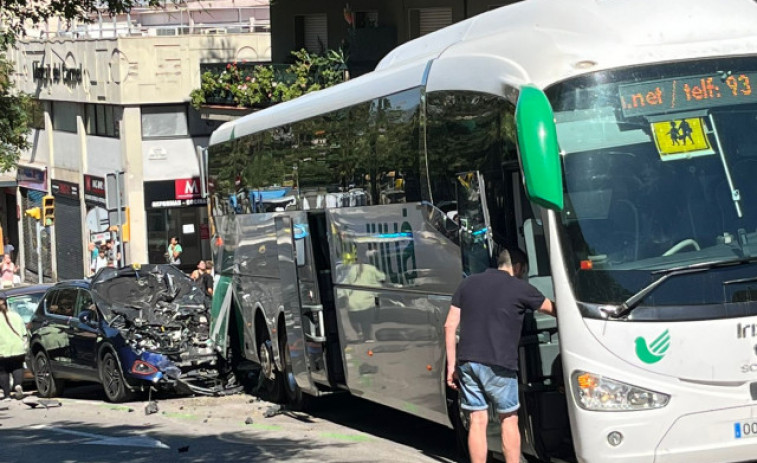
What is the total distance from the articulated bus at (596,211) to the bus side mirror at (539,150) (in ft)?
0.04

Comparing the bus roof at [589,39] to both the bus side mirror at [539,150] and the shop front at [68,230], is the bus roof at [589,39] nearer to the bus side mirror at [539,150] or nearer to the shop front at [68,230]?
the bus side mirror at [539,150]

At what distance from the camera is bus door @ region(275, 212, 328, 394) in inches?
527

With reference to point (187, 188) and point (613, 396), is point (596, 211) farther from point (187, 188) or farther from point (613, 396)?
point (187, 188)

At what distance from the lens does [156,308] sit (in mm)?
18062

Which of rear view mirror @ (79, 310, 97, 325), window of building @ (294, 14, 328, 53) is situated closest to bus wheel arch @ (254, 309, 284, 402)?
rear view mirror @ (79, 310, 97, 325)

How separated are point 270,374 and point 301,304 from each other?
2.25 meters

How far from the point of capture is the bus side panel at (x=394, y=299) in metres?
10.3

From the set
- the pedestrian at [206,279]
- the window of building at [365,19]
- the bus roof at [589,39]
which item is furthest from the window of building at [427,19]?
the bus roof at [589,39]

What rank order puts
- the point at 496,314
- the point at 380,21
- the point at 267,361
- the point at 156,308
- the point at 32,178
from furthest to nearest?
the point at 32,178, the point at 380,21, the point at 156,308, the point at 267,361, the point at 496,314

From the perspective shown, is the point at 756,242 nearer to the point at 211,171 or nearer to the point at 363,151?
the point at 363,151

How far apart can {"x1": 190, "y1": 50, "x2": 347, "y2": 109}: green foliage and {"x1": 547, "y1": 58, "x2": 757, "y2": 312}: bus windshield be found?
20644 mm

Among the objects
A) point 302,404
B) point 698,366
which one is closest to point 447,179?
point 698,366

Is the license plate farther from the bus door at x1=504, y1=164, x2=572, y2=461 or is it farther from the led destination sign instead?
the led destination sign

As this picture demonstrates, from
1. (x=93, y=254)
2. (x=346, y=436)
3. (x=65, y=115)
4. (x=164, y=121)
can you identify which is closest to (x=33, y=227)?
(x=65, y=115)
